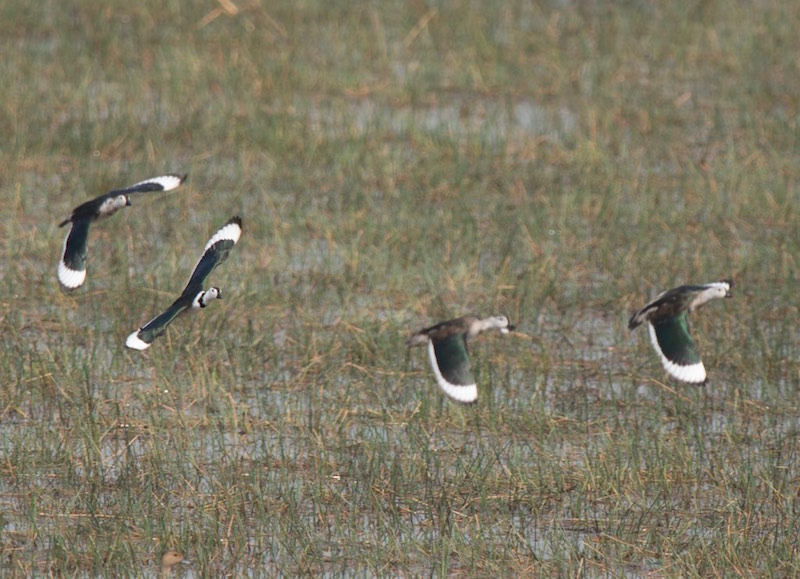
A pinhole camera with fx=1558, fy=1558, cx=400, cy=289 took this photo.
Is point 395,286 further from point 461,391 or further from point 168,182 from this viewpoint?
point 461,391

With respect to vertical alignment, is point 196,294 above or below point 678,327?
above

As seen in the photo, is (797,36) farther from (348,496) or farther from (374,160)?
(348,496)

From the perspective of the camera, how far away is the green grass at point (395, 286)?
17.5 ft

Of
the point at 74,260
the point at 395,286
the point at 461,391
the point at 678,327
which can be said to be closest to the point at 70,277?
the point at 74,260

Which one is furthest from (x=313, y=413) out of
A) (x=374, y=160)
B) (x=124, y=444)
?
(x=374, y=160)

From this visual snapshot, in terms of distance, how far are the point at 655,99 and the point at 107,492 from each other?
287 inches

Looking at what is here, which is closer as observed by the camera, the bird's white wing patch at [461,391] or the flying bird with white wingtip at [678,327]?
the bird's white wing patch at [461,391]

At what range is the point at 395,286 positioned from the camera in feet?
26.2

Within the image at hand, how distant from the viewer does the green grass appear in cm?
534

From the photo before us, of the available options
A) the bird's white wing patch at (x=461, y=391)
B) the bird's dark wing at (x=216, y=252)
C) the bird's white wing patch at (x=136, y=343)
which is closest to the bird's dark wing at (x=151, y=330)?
the bird's white wing patch at (x=136, y=343)

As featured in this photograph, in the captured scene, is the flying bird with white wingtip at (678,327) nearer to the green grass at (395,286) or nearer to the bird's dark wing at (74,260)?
the green grass at (395,286)

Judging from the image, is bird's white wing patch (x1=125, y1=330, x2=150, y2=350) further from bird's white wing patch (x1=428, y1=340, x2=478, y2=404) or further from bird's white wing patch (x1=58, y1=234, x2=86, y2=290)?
bird's white wing patch (x1=428, y1=340, x2=478, y2=404)

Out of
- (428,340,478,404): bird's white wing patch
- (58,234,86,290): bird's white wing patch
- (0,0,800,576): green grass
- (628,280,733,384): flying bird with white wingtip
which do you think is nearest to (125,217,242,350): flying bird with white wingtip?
(58,234,86,290): bird's white wing patch

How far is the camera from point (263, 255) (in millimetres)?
8258
